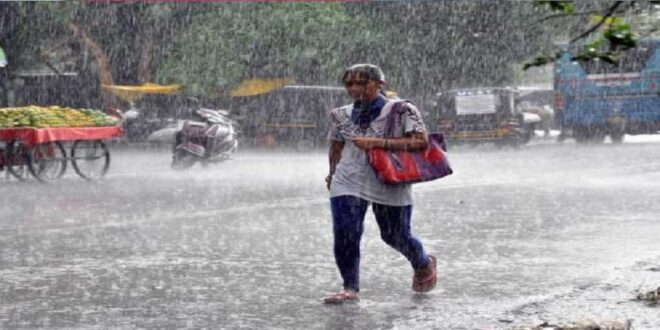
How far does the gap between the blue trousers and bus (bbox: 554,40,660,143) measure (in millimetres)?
27609

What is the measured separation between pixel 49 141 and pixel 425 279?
11502mm

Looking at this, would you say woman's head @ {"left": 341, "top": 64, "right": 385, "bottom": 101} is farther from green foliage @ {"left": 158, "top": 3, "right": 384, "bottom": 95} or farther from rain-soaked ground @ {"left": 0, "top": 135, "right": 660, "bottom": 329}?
green foliage @ {"left": 158, "top": 3, "right": 384, "bottom": 95}

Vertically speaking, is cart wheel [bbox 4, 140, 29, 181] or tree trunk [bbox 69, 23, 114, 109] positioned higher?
tree trunk [bbox 69, 23, 114, 109]

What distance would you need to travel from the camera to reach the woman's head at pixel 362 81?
24.9ft

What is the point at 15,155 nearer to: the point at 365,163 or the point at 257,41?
the point at 365,163

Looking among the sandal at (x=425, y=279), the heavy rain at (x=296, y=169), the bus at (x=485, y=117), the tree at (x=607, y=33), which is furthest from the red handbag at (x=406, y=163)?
the bus at (x=485, y=117)

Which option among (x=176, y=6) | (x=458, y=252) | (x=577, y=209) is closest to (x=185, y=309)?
(x=458, y=252)

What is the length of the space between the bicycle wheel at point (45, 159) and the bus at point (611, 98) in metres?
18.7

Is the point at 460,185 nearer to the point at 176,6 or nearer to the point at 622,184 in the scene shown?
the point at 622,184

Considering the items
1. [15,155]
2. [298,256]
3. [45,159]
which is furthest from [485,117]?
[298,256]

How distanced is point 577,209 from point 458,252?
4.31m

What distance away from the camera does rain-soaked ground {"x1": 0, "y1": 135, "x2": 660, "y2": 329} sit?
23.9 feet

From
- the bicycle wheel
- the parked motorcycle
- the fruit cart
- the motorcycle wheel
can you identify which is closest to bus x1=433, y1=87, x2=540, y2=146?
the parked motorcycle

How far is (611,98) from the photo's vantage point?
35.2m
